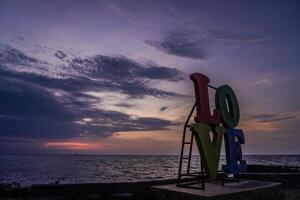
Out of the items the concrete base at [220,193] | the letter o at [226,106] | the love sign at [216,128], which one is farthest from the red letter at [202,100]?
the concrete base at [220,193]

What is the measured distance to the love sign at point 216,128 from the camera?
11992mm

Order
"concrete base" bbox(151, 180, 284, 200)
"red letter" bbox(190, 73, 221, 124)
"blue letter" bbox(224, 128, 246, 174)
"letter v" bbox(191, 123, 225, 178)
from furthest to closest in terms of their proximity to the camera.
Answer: "blue letter" bbox(224, 128, 246, 174), "red letter" bbox(190, 73, 221, 124), "letter v" bbox(191, 123, 225, 178), "concrete base" bbox(151, 180, 284, 200)

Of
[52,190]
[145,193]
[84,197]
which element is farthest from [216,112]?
[52,190]

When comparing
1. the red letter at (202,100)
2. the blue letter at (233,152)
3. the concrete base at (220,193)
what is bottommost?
the concrete base at (220,193)

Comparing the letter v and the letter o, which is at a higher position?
the letter o

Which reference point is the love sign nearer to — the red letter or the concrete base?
the red letter

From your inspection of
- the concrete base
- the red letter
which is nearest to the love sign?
the red letter

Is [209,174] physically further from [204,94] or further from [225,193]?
[204,94]

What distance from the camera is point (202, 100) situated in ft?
40.2

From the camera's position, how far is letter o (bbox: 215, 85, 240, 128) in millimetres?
13478

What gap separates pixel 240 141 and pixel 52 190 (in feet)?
31.1

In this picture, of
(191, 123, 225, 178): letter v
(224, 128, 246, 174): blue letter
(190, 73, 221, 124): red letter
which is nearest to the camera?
(191, 123, 225, 178): letter v

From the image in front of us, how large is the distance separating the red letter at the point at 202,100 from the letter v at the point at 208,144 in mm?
269

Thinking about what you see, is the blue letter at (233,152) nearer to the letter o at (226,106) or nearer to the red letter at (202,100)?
the letter o at (226,106)
